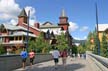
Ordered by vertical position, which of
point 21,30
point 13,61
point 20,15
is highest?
point 20,15

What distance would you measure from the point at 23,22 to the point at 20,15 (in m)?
5.58

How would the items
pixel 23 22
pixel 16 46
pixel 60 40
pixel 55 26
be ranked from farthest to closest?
1. pixel 55 26
2. pixel 60 40
3. pixel 23 22
4. pixel 16 46

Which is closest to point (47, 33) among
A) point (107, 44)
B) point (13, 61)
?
point (107, 44)

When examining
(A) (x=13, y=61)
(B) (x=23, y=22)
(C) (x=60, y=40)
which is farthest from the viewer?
(C) (x=60, y=40)

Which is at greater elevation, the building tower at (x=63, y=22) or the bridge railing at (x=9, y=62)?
the building tower at (x=63, y=22)

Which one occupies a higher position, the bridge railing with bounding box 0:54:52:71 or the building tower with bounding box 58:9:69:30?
the building tower with bounding box 58:9:69:30

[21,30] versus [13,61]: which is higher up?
[21,30]

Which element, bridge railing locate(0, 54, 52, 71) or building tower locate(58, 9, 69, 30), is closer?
bridge railing locate(0, 54, 52, 71)

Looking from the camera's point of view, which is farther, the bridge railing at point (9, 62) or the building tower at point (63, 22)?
the building tower at point (63, 22)

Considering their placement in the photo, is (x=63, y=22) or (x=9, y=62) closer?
(x=9, y=62)

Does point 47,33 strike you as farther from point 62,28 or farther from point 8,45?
point 62,28

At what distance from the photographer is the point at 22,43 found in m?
73.8

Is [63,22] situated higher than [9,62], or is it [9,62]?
[63,22]

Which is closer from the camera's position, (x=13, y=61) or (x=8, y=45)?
(x=13, y=61)
